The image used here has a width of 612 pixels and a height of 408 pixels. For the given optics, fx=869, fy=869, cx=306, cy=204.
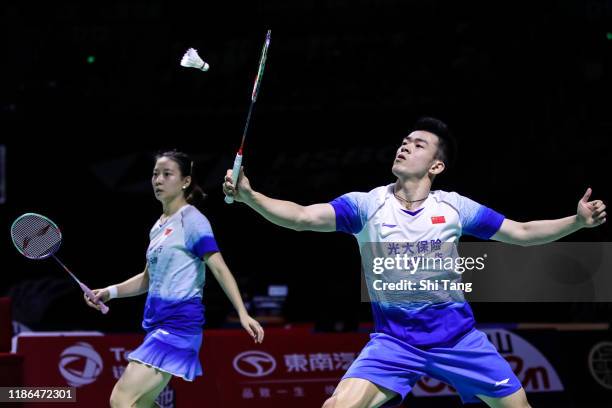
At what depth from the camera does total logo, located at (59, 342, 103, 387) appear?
21.6 ft

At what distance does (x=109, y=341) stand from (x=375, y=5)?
25.7ft

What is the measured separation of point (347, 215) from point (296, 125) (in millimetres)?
8253

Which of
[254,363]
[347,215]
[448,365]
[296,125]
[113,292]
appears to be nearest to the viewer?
[448,365]

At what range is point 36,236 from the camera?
4.93 m

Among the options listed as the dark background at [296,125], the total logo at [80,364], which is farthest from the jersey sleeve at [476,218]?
the dark background at [296,125]

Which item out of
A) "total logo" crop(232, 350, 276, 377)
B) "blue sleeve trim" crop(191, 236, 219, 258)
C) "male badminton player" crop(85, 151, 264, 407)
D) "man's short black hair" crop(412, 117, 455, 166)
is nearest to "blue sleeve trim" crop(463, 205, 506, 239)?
"man's short black hair" crop(412, 117, 455, 166)

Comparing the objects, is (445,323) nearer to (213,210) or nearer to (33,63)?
(213,210)

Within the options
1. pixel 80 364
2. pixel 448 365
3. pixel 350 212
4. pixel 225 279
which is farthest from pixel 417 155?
pixel 80 364

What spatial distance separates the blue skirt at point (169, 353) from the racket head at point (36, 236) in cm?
83

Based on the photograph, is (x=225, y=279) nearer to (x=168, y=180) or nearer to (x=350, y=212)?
(x=168, y=180)

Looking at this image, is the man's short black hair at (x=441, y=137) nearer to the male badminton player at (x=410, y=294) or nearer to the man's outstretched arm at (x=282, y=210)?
the male badminton player at (x=410, y=294)

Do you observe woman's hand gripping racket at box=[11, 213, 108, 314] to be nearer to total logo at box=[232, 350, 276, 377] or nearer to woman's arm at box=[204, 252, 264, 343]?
woman's arm at box=[204, 252, 264, 343]

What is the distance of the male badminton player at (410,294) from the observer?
3.47 metres

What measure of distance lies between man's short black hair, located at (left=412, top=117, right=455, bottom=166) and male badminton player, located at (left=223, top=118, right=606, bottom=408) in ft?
0.15
